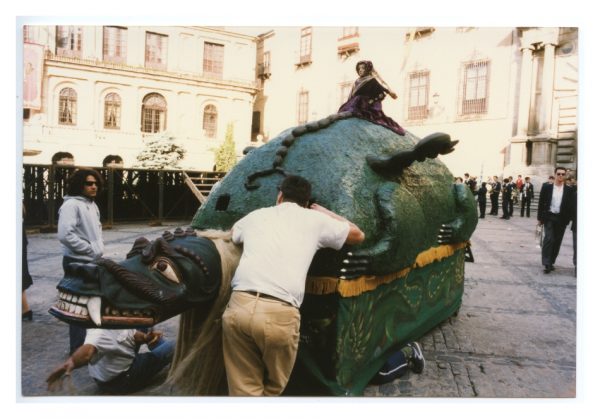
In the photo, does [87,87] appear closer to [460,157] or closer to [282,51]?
[282,51]

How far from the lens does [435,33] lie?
4109 millimetres

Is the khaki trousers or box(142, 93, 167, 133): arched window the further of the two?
box(142, 93, 167, 133): arched window

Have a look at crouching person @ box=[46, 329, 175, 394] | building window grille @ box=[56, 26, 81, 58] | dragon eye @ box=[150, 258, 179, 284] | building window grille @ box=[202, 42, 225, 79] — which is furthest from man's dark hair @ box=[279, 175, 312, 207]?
building window grille @ box=[202, 42, 225, 79]

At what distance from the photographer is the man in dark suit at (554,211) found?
21.5 ft

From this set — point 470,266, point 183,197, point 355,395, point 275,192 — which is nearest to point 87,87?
point 275,192

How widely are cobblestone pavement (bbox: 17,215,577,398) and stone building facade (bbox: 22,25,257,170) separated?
1.50 metres

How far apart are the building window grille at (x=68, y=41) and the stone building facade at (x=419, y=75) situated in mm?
1470

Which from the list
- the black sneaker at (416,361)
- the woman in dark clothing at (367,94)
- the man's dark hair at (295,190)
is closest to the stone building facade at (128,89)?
the woman in dark clothing at (367,94)

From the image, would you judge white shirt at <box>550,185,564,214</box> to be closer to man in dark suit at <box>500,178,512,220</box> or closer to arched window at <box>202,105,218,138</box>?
arched window at <box>202,105,218,138</box>

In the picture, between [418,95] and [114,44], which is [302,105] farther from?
[114,44]

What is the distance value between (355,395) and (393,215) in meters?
1.18

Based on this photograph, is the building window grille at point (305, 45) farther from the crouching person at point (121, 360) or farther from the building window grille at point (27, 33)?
the crouching person at point (121, 360)

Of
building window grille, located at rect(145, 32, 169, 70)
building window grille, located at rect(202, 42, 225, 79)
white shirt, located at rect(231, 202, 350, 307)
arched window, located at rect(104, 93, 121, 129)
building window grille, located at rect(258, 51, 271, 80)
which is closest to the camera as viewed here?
white shirt, located at rect(231, 202, 350, 307)

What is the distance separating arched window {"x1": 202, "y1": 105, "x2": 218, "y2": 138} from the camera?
6785 millimetres
